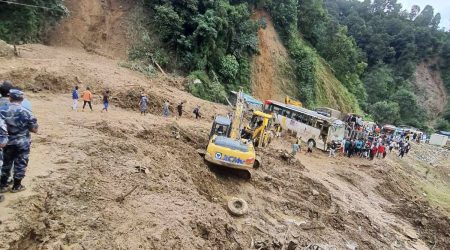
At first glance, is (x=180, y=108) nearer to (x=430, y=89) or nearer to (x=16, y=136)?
(x=16, y=136)

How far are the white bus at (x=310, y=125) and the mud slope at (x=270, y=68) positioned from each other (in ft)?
31.1

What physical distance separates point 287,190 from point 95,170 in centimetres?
822

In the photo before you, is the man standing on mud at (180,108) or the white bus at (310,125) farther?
the white bus at (310,125)

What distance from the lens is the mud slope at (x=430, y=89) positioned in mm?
77312

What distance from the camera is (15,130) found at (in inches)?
254

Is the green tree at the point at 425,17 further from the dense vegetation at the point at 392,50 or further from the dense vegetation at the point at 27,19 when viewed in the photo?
the dense vegetation at the point at 27,19

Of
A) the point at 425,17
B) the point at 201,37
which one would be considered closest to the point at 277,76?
the point at 201,37

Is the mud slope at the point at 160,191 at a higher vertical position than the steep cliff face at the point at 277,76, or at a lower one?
lower

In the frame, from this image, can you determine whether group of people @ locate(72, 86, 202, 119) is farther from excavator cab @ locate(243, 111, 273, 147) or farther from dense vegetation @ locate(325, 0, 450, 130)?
dense vegetation @ locate(325, 0, 450, 130)

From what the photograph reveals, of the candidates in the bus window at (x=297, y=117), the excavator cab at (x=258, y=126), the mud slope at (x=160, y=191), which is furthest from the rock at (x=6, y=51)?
the bus window at (x=297, y=117)

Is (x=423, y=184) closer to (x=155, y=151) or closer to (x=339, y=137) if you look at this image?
(x=339, y=137)

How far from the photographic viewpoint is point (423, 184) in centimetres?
2544

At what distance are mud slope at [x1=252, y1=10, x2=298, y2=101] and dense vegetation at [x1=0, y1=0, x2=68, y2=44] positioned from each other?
20194 mm

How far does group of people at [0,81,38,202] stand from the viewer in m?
6.36
